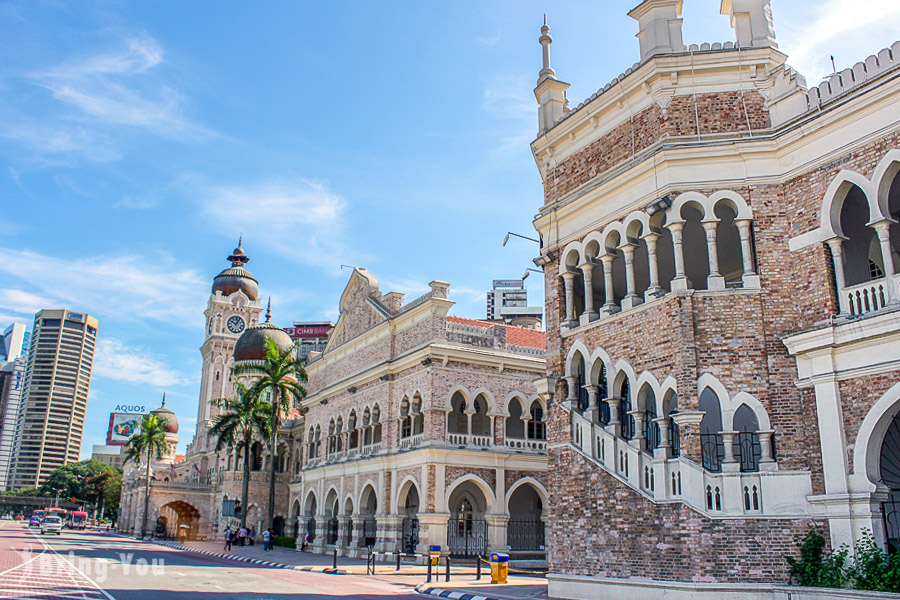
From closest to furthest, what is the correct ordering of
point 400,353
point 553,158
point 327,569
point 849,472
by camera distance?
point 849,472 → point 553,158 → point 327,569 → point 400,353

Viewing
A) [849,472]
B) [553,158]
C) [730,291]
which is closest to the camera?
[849,472]

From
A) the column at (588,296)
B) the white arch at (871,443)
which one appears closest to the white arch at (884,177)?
the white arch at (871,443)

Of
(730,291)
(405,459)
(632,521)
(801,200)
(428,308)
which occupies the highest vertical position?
(428,308)

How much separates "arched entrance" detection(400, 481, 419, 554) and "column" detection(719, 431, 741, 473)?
18209 millimetres

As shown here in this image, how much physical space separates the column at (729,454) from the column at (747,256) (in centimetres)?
287

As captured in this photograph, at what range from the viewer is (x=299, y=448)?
2016 inches

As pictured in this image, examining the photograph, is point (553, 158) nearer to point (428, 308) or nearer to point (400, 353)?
point (428, 308)

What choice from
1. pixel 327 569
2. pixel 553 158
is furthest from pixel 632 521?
pixel 327 569

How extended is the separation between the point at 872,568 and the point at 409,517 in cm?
2398

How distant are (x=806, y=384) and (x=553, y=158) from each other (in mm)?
8395

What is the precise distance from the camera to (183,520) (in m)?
60.2

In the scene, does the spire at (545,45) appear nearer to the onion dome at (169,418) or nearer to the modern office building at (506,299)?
the onion dome at (169,418)

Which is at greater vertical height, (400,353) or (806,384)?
(400,353)

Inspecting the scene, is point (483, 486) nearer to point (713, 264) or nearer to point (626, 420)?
point (626, 420)
